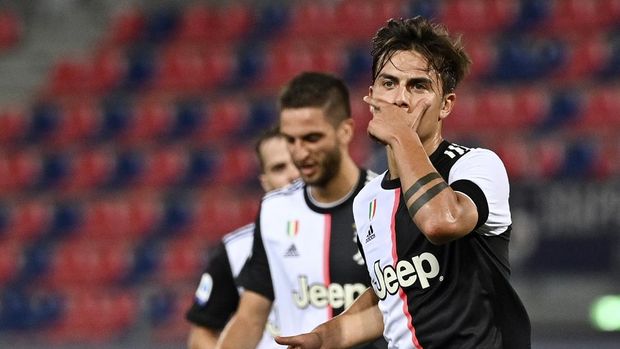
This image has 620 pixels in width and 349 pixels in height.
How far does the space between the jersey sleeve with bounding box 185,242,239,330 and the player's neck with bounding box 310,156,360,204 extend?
2.86ft

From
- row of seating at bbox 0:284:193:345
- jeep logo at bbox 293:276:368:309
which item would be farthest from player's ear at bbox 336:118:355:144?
row of seating at bbox 0:284:193:345

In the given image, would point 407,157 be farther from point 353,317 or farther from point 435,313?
point 353,317

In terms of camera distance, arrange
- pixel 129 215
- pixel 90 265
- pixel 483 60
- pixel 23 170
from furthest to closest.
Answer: pixel 23 170, pixel 129 215, pixel 90 265, pixel 483 60

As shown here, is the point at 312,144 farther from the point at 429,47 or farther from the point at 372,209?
the point at 429,47

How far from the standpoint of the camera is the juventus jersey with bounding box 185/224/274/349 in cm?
515

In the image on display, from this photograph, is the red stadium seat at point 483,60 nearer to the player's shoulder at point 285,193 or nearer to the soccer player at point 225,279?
the soccer player at point 225,279

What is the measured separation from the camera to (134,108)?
14547mm

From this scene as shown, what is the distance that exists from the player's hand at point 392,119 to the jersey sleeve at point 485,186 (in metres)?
0.16

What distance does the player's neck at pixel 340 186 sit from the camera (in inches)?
174

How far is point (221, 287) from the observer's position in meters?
5.19

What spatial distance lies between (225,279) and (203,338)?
286 mm

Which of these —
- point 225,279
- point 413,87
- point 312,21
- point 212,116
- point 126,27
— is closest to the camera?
point 413,87

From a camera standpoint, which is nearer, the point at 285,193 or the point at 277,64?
the point at 285,193

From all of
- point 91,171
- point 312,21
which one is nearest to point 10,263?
point 91,171
